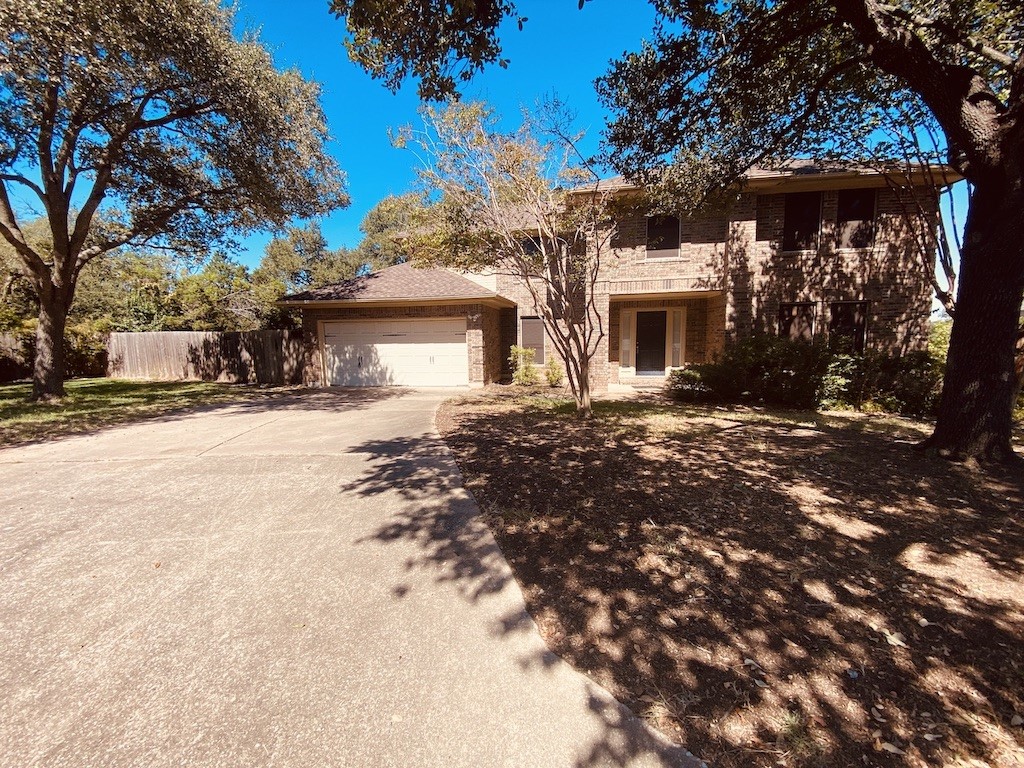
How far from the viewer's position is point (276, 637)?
247cm

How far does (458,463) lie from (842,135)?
9.14 metres

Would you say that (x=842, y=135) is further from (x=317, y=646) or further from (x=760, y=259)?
(x=317, y=646)

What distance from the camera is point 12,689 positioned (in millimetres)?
2119

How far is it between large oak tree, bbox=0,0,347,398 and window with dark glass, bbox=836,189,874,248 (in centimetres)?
→ 1374

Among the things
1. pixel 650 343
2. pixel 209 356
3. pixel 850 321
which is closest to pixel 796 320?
pixel 850 321

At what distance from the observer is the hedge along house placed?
1193 cm

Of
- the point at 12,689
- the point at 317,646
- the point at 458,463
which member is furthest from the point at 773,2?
the point at 12,689

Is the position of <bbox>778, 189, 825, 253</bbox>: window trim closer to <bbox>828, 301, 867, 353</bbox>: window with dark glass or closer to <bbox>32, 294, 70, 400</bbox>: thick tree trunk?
<bbox>828, 301, 867, 353</bbox>: window with dark glass

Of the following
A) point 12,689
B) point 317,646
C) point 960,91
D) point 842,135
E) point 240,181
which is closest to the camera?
point 12,689

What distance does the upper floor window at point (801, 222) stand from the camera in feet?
40.4

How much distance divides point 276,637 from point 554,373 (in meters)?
11.9

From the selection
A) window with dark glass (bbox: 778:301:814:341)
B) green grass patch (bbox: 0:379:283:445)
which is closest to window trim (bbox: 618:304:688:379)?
window with dark glass (bbox: 778:301:814:341)

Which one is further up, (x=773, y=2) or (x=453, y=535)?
(x=773, y=2)

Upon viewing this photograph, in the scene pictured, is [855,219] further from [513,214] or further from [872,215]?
[513,214]
